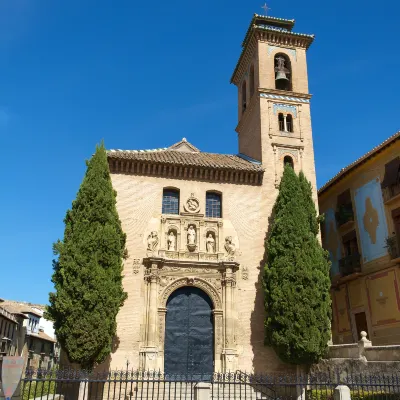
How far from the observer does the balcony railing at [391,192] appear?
1892 cm

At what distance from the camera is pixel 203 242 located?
18.4 meters

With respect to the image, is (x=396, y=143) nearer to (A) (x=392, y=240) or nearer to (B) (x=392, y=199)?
(B) (x=392, y=199)

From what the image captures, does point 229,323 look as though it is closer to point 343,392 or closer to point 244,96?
point 343,392

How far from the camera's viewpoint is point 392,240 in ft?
61.3

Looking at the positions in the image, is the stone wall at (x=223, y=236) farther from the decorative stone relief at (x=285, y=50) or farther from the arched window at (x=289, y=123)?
the decorative stone relief at (x=285, y=50)

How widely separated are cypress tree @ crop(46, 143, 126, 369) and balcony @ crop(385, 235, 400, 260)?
1089 cm

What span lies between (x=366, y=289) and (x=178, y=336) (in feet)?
29.5

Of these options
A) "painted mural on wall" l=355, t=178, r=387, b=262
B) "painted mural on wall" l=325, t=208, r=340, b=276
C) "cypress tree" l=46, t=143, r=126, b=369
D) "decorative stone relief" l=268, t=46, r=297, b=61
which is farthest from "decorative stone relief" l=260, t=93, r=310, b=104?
"cypress tree" l=46, t=143, r=126, b=369

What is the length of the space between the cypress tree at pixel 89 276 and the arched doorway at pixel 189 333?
2.24 metres

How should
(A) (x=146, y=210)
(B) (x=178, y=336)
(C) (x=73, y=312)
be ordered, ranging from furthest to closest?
(A) (x=146, y=210)
(B) (x=178, y=336)
(C) (x=73, y=312)

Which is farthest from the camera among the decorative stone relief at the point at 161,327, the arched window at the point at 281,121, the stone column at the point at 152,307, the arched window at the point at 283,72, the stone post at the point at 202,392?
the arched window at the point at 283,72

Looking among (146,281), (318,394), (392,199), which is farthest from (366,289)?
(146,281)

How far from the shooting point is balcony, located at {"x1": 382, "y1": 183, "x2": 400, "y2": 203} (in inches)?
743

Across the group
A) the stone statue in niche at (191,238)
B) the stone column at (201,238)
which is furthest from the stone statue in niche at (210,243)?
the stone statue in niche at (191,238)
